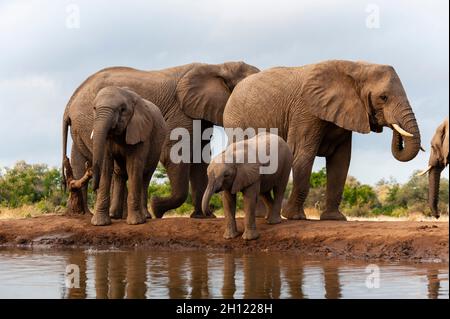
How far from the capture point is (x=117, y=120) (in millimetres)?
14648

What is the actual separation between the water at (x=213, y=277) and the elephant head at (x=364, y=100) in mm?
2896

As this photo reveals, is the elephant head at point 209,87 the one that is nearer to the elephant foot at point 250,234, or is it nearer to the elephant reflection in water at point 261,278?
the elephant foot at point 250,234

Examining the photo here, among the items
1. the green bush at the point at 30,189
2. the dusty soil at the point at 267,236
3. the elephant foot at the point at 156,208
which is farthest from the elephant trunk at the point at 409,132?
the green bush at the point at 30,189

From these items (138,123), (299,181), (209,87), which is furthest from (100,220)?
(209,87)

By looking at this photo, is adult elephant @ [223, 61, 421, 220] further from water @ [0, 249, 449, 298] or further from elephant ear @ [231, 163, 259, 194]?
water @ [0, 249, 449, 298]

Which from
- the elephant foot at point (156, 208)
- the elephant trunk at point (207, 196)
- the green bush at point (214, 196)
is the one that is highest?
the elephant trunk at point (207, 196)

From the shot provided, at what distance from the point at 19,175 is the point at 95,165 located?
53.7 feet

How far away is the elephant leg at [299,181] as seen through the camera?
50.4 ft

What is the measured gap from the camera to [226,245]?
554 inches

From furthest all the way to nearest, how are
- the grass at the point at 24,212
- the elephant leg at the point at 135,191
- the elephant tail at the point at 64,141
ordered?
the grass at the point at 24,212
the elephant tail at the point at 64,141
the elephant leg at the point at 135,191

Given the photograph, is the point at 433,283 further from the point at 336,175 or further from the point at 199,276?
the point at 336,175

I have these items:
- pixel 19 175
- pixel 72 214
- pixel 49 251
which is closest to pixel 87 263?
pixel 49 251

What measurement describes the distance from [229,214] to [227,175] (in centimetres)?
91
